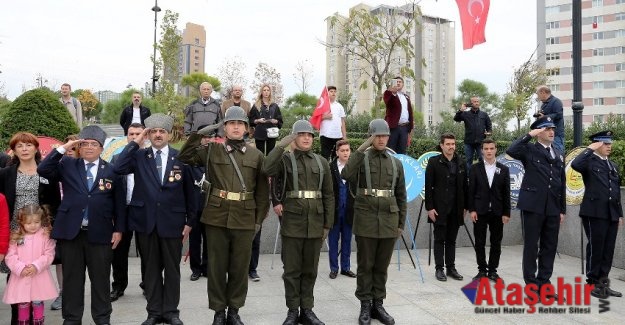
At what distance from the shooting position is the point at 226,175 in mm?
5004

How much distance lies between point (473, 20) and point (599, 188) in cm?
380

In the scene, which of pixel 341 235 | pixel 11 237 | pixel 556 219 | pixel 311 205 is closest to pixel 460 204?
pixel 556 219

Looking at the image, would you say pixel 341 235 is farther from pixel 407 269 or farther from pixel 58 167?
pixel 58 167

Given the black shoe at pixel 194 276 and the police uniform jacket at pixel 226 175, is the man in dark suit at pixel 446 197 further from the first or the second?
the black shoe at pixel 194 276

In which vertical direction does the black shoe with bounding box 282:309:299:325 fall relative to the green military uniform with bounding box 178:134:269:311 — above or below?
below

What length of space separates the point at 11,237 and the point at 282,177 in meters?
2.65

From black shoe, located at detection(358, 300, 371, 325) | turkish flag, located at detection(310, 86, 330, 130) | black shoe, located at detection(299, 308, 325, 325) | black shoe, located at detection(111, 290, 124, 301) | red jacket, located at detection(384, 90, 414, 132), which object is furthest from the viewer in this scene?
red jacket, located at detection(384, 90, 414, 132)

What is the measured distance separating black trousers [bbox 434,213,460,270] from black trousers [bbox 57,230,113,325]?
4.43 metres

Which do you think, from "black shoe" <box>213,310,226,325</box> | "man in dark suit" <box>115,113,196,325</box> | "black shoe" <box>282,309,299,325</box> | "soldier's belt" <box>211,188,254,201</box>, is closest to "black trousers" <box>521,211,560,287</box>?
"black shoe" <box>282,309,299,325</box>

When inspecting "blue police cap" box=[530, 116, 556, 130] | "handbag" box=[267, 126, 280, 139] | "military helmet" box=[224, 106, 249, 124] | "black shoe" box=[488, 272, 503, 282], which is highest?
"handbag" box=[267, 126, 280, 139]

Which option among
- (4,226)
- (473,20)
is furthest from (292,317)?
(473,20)

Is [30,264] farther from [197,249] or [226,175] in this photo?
[197,249]

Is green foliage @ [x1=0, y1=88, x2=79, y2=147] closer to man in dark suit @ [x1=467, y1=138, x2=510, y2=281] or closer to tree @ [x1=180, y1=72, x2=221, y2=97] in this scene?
man in dark suit @ [x1=467, y1=138, x2=510, y2=281]

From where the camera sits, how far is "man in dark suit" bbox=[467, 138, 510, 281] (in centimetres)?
718
